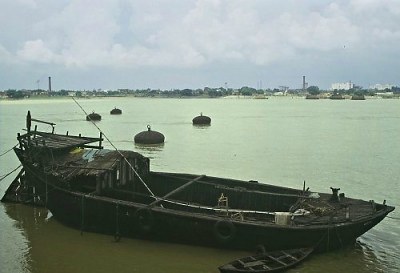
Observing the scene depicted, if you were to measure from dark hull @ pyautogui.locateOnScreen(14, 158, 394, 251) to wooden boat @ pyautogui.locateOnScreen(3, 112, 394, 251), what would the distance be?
25 millimetres

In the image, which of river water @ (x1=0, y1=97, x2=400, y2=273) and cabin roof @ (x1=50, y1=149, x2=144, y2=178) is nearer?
river water @ (x1=0, y1=97, x2=400, y2=273)

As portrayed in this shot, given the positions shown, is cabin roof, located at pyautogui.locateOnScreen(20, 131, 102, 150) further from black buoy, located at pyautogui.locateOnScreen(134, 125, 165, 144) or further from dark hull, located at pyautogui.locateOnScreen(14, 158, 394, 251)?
black buoy, located at pyautogui.locateOnScreen(134, 125, 165, 144)

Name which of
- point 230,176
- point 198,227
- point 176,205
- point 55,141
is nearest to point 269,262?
point 198,227

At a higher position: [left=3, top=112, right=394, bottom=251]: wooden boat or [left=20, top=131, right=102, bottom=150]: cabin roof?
Result: [left=20, top=131, right=102, bottom=150]: cabin roof

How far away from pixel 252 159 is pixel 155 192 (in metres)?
17.3

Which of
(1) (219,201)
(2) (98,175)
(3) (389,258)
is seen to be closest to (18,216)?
(2) (98,175)

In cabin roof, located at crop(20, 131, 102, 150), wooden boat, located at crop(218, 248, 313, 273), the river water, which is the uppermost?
cabin roof, located at crop(20, 131, 102, 150)

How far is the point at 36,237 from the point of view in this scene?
15289mm

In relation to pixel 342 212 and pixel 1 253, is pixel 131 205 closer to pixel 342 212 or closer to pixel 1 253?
pixel 1 253

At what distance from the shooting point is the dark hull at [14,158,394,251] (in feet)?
41.9

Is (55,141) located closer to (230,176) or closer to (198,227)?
(198,227)

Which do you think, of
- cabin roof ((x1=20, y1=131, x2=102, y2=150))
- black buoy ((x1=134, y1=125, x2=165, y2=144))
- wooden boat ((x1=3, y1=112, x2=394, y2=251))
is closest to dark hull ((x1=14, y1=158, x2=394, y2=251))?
wooden boat ((x1=3, y1=112, x2=394, y2=251))

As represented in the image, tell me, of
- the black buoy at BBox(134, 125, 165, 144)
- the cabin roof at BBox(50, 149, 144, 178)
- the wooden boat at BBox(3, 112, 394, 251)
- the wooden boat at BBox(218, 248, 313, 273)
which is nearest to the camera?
the wooden boat at BBox(218, 248, 313, 273)

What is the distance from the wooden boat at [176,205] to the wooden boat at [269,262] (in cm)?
26
